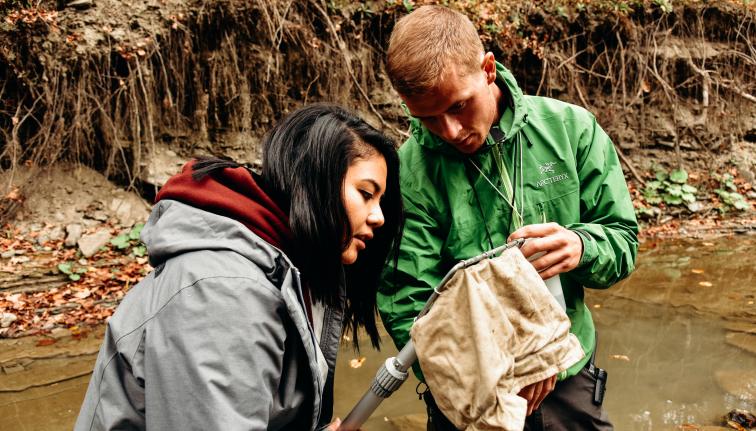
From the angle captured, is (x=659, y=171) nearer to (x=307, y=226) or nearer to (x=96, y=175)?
(x=96, y=175)

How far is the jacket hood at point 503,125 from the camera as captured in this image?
1968mm

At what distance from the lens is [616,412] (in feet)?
11.5

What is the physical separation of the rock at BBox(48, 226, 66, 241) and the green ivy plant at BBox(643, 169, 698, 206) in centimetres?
764

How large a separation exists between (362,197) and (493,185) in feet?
1.76

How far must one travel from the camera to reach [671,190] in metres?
8.31

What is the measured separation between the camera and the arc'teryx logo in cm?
199

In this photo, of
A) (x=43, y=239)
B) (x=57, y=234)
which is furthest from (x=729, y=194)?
(x=43, y=239)

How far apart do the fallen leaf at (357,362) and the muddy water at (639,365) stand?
1.6 inches

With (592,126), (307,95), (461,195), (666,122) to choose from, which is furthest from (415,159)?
(666,122)

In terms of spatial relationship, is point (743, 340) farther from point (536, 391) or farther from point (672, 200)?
point (672, 200)

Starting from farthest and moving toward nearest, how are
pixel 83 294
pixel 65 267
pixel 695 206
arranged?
pixel 695 206
pixel 65 267
pixel 83 294

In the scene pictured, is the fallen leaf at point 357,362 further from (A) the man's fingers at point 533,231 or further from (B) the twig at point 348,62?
(B) the twig at point 348,62

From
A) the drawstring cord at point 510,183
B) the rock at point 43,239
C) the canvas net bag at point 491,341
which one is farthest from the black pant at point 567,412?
the rock at point 43,239

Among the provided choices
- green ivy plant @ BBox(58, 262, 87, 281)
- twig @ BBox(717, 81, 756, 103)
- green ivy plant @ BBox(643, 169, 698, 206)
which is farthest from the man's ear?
twig @ BBox(717, 81, 756, 103)
